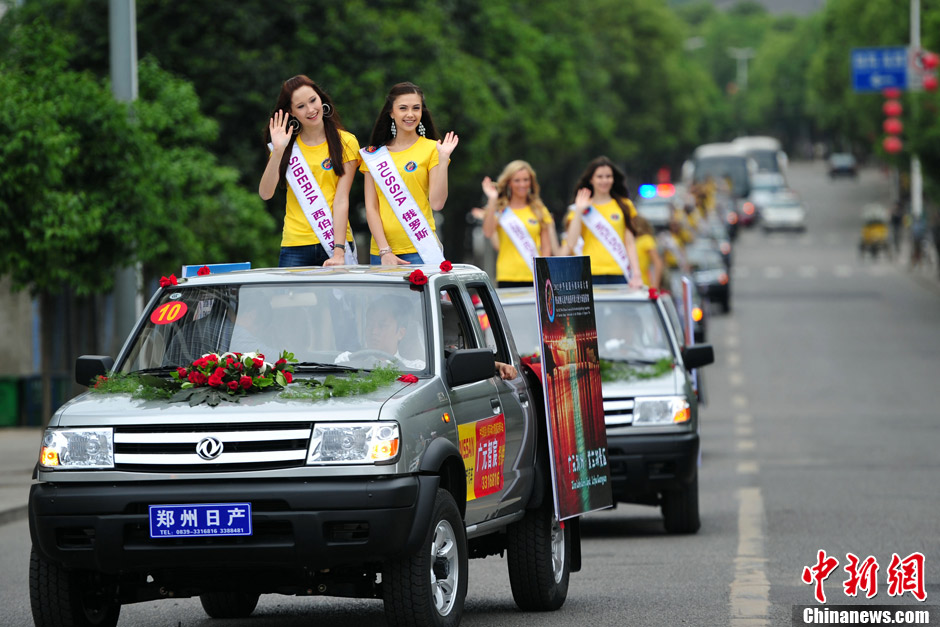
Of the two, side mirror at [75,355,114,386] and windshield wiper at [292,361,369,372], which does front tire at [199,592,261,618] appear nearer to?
side mirror at [75,355,114,386]

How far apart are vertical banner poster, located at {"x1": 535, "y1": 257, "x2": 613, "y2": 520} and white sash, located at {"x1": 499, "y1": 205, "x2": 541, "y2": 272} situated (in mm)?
5280

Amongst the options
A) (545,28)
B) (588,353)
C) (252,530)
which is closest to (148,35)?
(588,353)

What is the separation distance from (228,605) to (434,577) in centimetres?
188

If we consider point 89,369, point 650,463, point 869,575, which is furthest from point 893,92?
point 89,369

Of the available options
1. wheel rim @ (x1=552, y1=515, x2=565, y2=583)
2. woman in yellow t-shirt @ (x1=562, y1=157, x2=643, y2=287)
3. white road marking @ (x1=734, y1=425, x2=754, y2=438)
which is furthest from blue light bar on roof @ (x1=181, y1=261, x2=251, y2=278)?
white road marking @ (x1=734, y1=425, x2=754, y2=438)

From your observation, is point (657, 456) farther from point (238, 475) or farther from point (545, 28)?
point (545, 28)

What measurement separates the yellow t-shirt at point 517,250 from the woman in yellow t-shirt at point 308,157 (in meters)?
5.11

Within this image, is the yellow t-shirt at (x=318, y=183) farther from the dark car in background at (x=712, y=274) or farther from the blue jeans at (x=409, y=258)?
the dark car in background at (x=712, y=274)

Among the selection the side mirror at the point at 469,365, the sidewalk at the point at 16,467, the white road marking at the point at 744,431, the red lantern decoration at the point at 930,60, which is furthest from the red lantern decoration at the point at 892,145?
the side mirror at the point at 469,365

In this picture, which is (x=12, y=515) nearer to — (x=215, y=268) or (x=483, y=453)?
(x=215, y=268)

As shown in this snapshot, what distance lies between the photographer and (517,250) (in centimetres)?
1490

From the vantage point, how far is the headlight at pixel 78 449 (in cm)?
721

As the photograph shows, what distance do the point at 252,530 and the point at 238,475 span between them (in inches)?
8.7

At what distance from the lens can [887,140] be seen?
64688 mm
